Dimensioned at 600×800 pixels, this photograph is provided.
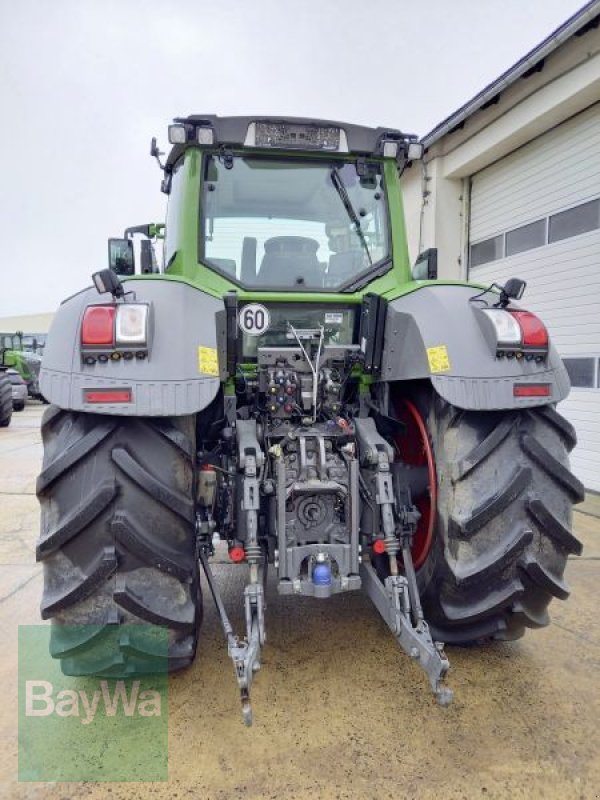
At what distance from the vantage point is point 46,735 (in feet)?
6.82

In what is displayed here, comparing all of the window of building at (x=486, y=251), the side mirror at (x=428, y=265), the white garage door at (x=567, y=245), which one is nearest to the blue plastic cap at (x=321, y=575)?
the side mirror at (x=428, y=265)

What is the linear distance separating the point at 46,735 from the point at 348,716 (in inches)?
43.8

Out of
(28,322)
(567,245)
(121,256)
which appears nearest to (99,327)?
(121,256)

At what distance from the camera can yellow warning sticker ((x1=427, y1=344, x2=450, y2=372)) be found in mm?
2230

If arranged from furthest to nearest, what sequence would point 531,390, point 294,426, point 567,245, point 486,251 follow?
point 486,251, point 567,245, point 294,426, point 531,390

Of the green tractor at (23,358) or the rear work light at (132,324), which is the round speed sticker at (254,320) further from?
the green tractor at (23,358)

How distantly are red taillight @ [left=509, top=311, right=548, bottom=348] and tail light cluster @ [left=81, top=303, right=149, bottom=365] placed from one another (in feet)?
4.86

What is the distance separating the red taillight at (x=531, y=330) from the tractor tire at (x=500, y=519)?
0.27 metres

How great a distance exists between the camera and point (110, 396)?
200cm

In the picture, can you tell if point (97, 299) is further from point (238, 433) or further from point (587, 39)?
point (587, 39)

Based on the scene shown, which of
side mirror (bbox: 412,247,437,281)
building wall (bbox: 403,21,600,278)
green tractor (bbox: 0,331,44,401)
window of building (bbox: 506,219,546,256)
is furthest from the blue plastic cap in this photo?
green tractor (bbox: 0,331,44,401)

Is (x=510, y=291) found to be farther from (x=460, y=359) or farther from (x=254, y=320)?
(x=254, y=320)

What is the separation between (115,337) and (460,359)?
1303 mm

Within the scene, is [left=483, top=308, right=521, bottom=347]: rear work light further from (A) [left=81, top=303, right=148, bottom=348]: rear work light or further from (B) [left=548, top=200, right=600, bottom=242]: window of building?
(B) [left=548, top=200, right=600, bottom=242]: window of building
